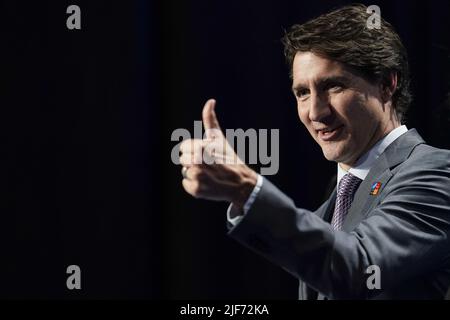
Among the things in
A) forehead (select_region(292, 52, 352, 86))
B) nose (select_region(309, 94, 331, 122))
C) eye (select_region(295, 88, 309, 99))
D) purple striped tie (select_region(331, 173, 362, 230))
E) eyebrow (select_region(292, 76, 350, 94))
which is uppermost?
forehead (select_region(292, 52, 352, 86))

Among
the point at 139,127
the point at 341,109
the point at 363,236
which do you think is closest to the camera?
the point at 363,236

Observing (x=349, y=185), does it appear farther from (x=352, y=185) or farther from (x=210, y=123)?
(x=210, y=123)

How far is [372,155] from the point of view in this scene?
1.41m

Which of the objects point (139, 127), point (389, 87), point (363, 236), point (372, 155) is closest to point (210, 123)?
point (363, 236)

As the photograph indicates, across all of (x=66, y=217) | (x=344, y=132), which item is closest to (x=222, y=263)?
(x=66, y=217)

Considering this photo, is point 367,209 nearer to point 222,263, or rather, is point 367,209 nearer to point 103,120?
point 222,263

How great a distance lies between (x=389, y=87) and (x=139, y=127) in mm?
810

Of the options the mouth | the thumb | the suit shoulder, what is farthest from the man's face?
the thumb

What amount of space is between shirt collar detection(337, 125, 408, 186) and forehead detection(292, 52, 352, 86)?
0.16 meters

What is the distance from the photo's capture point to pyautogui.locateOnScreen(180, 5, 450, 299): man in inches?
36.6

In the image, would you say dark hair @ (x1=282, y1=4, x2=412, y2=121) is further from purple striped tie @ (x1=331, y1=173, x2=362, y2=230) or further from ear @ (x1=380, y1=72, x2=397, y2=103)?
purple striped tie @ (x1=331, y1=173, x2=362, y2=230)

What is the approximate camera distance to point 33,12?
6.71 feet

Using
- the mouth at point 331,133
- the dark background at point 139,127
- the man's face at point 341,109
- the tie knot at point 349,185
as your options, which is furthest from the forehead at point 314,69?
the dark background at point 139,127
